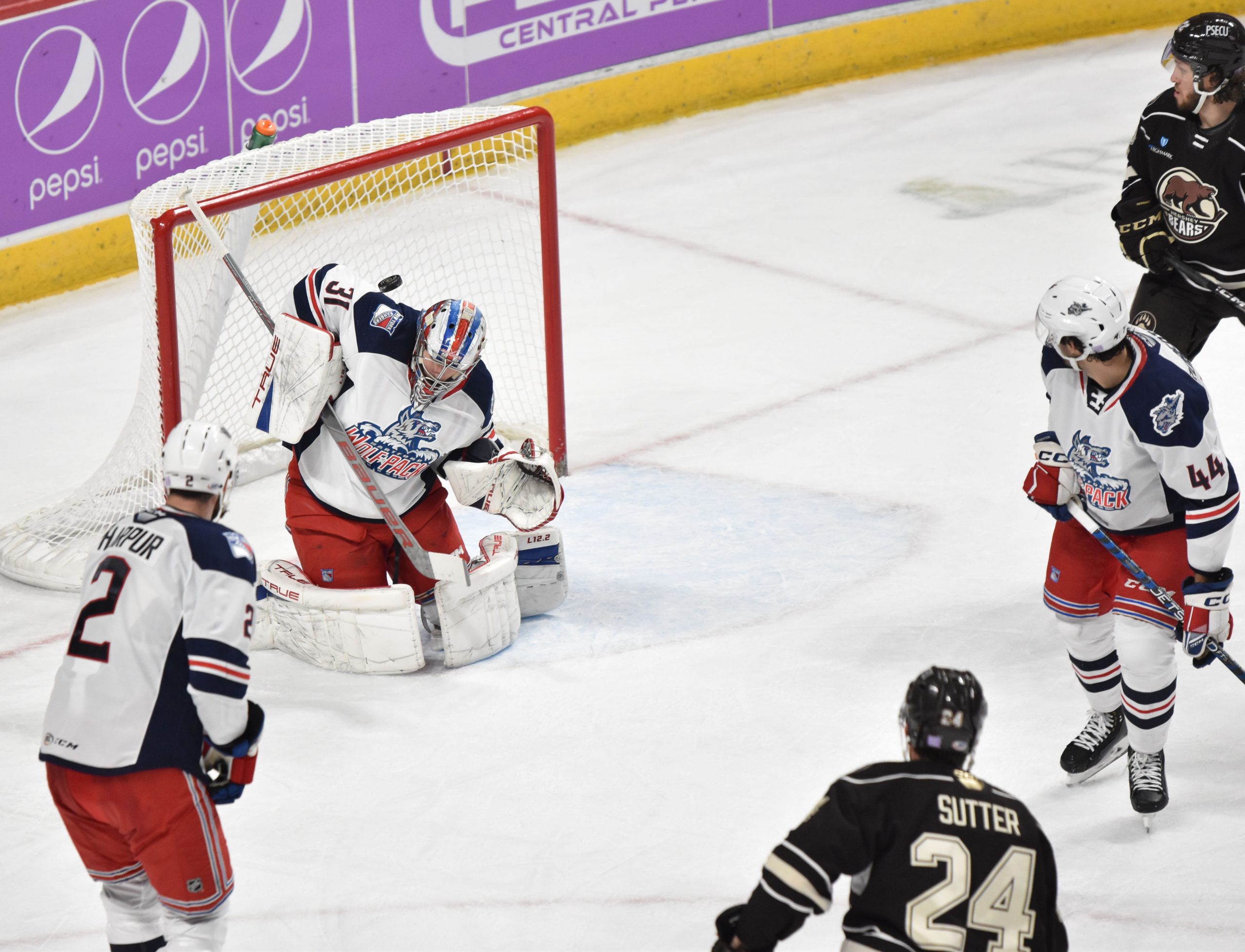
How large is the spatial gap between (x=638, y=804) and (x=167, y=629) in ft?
4.74

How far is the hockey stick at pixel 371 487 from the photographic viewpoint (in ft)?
15.5

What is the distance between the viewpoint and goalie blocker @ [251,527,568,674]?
4.73 metres

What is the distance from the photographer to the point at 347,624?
4.75 metres

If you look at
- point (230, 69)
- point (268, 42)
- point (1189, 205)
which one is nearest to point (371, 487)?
point (1189, 205)

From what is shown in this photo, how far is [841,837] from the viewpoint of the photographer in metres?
2.61

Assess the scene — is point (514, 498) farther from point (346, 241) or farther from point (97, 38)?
point (97, 38)

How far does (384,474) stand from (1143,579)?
1.87 meters

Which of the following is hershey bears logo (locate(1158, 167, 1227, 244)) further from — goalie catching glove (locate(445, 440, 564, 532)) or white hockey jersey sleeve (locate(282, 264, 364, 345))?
white hockey jersey sleeve (locate(282, 264, 364, 345))

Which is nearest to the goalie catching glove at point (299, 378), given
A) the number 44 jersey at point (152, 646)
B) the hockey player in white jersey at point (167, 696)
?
the hockey player in white jersey at point (167, 696)

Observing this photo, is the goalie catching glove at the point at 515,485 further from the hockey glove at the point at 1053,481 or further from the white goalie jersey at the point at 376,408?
the hockey glove at the point at 1053,481

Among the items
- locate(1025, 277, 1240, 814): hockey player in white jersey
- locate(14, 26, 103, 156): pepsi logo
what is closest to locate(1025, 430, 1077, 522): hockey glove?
locate(1025, 277, 1240, 814): hockey player in white jersey

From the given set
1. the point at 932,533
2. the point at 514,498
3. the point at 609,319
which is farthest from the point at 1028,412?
the point at 514,498

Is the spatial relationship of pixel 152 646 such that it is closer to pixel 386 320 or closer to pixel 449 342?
pixel 449 342

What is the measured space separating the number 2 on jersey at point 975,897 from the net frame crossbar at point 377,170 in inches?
113
